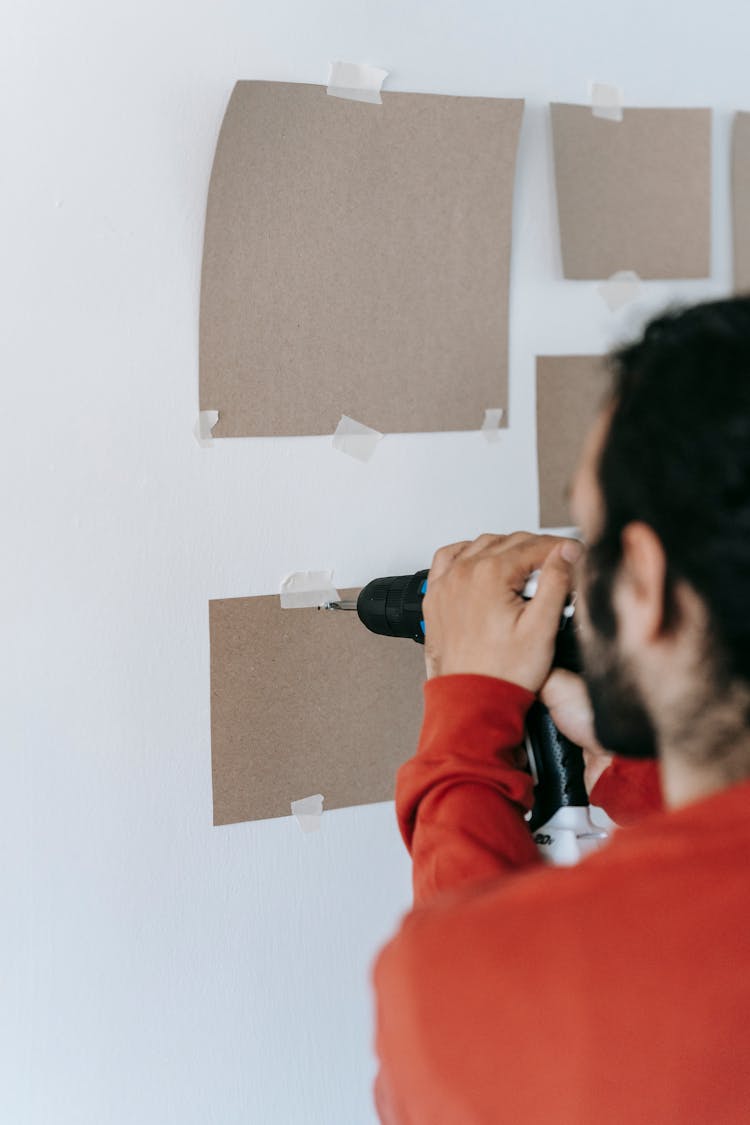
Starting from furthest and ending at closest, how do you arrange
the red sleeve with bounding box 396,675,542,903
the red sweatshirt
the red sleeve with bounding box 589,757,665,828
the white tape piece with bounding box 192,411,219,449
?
the white tape piece with bounding box 192,411,219,449
the red sleeve with bounding box 589,757,665,828
the red sleeve with bounding box 396,675,542,903
the red sweatshirt

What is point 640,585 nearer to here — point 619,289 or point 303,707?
point 303,707

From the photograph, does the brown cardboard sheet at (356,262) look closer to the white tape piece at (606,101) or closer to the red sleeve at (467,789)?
the white tape piece at (606,101)

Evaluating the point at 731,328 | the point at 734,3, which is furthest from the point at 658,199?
the point at 731,328

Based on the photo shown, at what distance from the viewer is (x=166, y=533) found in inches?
32.6

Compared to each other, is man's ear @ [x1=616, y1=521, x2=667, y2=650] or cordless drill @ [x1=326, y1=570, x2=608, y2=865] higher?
man's ear @ [x1=616, y1=521, x2=667, y2=650]

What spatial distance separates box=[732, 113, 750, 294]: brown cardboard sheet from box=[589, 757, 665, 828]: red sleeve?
56 cm

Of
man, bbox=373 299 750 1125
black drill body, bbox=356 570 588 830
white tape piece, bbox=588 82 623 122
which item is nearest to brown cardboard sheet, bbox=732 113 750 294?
white tape piece, bbox=588 82 623 122

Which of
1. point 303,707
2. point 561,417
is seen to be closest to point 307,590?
point 303,707

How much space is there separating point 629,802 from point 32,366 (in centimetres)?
59

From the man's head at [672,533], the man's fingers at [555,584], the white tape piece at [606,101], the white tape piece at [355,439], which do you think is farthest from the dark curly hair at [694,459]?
the white tape piece at [606,101]

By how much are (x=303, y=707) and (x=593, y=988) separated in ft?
1.64

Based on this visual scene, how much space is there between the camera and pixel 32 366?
0.77 m

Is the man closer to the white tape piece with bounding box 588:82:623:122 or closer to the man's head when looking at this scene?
the man's head

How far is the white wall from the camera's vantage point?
2.54 feet
